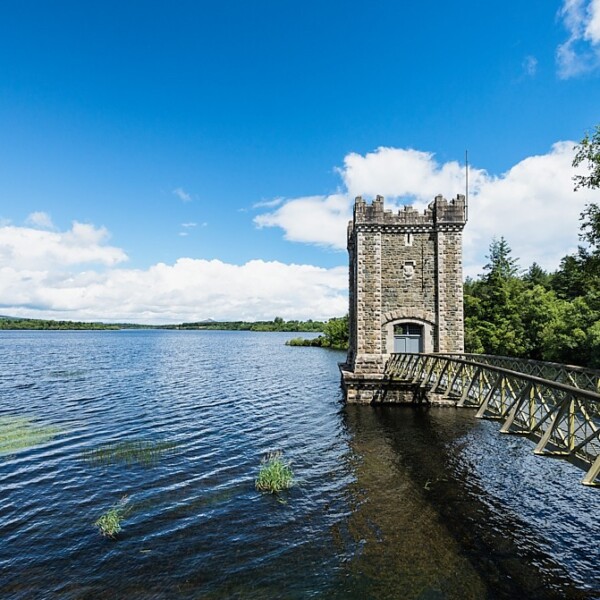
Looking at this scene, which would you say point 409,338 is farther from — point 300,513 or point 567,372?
point 300,513

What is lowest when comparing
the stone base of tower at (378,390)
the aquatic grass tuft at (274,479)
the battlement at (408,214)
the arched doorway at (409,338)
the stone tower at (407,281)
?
the aquatic grass tuft at (274,479)

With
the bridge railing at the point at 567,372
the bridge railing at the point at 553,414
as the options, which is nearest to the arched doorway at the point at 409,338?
the bridge railing at the point at 567,372

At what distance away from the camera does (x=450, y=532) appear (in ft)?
29.8

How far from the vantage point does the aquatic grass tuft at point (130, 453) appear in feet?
44.9

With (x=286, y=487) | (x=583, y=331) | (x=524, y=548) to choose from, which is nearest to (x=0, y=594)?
(x=286, y=487)

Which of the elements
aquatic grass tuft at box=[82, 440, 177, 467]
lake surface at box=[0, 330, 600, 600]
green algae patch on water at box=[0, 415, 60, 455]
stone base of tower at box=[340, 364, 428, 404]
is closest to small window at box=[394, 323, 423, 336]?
stone base of tower at box=[340, 364, 428, 404]

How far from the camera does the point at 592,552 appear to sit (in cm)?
831

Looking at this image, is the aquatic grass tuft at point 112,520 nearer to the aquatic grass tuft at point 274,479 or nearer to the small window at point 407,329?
the aquatic grass tuft at point 274,479

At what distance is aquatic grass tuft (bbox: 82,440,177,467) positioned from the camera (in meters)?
13.7

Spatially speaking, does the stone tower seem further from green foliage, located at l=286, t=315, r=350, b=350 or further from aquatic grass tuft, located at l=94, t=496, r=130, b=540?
green foliage, located at l=286, t=315, r=350, b=350

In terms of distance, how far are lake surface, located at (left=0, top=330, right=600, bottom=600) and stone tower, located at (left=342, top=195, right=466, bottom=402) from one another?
4.42 meters

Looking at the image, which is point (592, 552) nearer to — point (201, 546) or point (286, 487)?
point (286, 487)

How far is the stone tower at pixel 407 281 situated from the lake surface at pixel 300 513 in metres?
4.42

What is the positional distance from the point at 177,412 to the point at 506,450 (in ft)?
49.9
